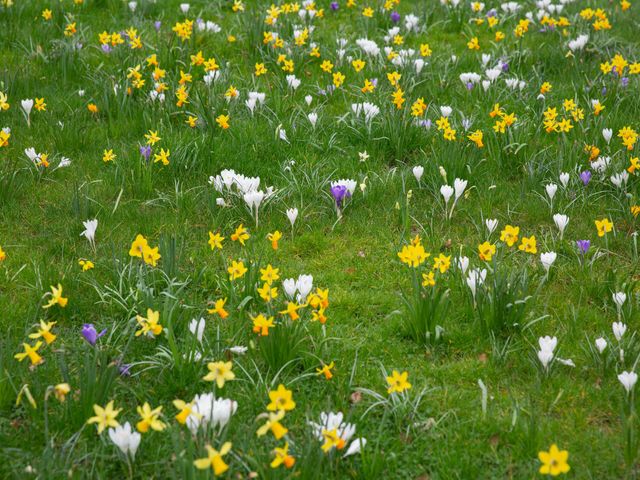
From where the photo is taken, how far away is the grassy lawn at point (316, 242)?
A: 298 centimetres

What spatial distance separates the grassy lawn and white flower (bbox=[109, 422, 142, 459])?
0.04ft

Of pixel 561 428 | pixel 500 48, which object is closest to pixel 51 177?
pixel 561 428

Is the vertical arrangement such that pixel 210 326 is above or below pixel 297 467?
below

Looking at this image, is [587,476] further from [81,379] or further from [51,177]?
[51,177]

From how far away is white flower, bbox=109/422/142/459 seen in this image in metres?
2.74

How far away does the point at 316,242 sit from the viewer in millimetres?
4461

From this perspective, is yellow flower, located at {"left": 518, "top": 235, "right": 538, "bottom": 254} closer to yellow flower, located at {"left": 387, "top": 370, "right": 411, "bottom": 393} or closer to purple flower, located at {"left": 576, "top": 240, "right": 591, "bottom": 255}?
purple flower, located at {"left": 576, "top": 240, "right": 591, "bottom": 255}

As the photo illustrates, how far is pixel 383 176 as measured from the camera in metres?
5.06

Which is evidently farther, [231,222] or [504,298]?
[231,222]

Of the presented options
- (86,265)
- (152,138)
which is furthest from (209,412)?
(152,138)

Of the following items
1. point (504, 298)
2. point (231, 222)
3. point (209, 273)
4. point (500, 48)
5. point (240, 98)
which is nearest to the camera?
point (504, 298)

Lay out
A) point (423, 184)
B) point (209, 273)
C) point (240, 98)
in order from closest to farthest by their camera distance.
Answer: point (209, 273) → point (423, 184) → point (240, 98)

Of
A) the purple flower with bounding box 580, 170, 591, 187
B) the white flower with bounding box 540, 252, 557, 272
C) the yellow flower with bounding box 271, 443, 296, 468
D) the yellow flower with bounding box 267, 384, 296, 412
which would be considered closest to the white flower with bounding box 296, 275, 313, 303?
the yellow flower with bounding box 267, 384, 296, 412

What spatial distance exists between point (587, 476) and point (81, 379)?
1923 millimetres
